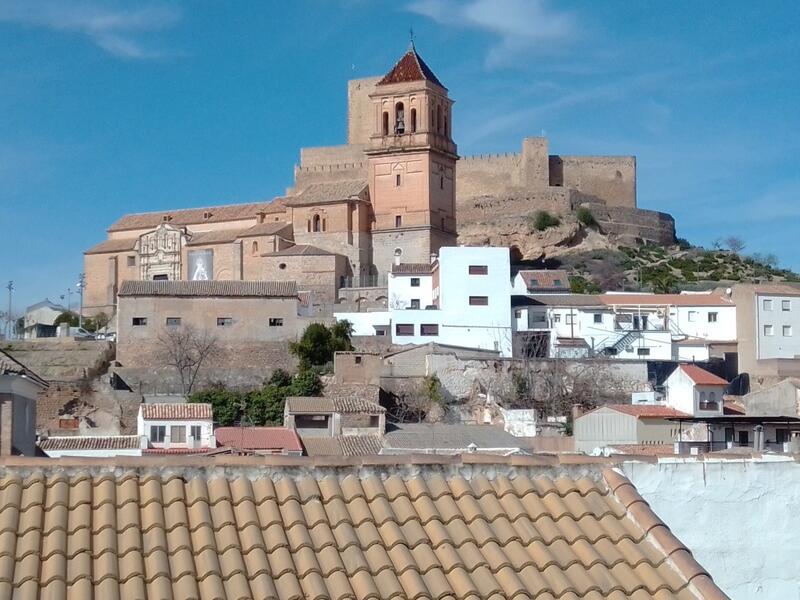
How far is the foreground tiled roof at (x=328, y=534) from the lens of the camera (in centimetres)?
595

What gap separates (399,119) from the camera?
6262 cm

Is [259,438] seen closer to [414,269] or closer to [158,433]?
[158,433]

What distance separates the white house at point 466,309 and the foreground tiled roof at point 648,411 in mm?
10079

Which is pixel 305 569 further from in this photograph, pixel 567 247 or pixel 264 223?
pixel 567 247

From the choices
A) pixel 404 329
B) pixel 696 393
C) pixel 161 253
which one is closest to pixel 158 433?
pixel 404 329

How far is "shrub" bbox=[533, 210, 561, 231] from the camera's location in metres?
79.9

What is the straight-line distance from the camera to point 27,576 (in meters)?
5.80

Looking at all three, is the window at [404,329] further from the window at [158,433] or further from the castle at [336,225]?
the window at [158,433]

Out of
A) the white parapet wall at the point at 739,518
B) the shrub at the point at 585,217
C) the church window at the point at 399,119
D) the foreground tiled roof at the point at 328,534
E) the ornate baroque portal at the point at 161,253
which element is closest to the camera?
the foreground tiled roof at the point at 328,534

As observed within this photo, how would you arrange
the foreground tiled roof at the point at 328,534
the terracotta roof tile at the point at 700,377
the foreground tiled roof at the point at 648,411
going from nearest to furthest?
the foreground tiled roof at the point at 328,534 < the foreground tiled roof at the point at 648,411 < the terracotta roof tile at the point at 700,377

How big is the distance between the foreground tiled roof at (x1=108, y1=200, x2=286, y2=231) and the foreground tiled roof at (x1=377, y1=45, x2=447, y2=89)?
8616 mm

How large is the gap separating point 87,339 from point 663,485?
48.4 metres

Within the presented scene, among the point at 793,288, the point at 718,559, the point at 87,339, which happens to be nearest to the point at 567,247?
the point at 793,288

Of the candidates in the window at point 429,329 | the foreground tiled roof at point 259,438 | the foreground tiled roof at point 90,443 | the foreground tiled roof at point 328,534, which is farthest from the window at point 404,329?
the foreground tiled roof at point 328,534
